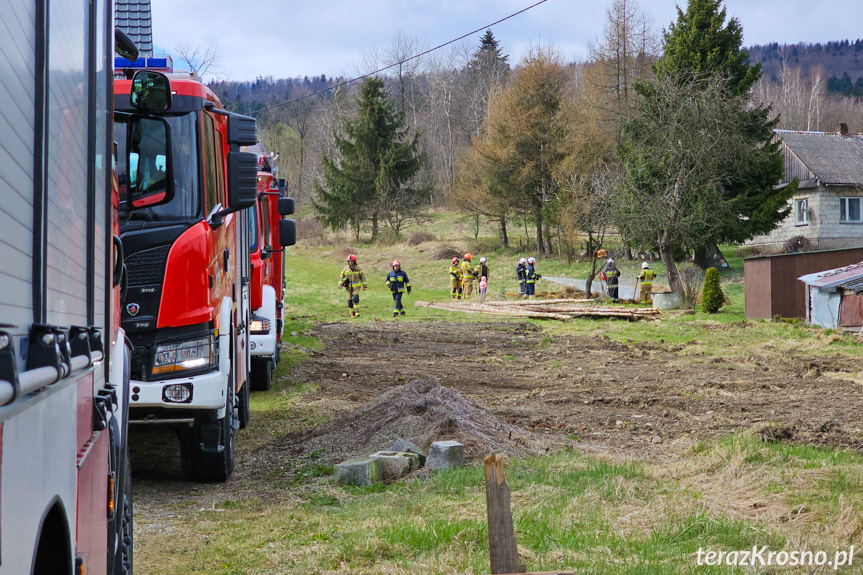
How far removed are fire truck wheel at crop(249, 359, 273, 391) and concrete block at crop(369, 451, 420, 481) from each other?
5.37 m

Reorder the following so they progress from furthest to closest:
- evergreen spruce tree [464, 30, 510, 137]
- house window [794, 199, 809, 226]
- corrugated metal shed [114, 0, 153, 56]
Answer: evergreen spruce tree [464, 30, 510, 137], house window [794, 199, 809, 226], corrugated metal shed [114, 0, 153, 56]

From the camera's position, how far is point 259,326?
11.8 metres

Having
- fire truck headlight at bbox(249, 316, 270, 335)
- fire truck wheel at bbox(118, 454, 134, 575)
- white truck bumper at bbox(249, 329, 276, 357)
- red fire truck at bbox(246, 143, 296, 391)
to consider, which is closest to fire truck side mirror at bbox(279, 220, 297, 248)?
red fire truck at bbox(246, 143, 296, 391)

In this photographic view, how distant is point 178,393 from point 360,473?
1.70 m

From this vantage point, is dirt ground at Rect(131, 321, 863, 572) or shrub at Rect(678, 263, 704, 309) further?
shrub at Rect(678, 263, 704, 309)

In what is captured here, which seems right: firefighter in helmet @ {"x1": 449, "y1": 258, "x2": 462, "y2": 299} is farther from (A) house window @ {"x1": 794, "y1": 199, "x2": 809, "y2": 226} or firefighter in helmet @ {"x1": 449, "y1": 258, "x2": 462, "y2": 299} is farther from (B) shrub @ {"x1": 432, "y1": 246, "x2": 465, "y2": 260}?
(A) house window @ {"x1": 794, "y1": 199, "x2": 809, "y2": 226}

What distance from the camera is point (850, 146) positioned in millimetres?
44625

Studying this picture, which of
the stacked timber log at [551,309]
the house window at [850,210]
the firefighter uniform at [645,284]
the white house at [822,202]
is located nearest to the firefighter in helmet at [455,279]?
the stacked timber log at [551,309]

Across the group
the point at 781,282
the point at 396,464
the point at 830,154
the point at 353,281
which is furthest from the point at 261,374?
the point at 830,154

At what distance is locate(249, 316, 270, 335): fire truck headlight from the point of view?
38.5 ft

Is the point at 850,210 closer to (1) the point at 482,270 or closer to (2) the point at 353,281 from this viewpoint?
(1) the point at 482,270

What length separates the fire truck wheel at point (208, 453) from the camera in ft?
22.5

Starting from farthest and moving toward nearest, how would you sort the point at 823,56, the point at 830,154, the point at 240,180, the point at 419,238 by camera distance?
1. the point at 823,56
2. the point at 419,238
3. the point at 830,154
4. the point at 240,180

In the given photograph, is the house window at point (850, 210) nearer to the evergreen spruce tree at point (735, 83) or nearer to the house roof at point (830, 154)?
the house roof at point (830, 154)
